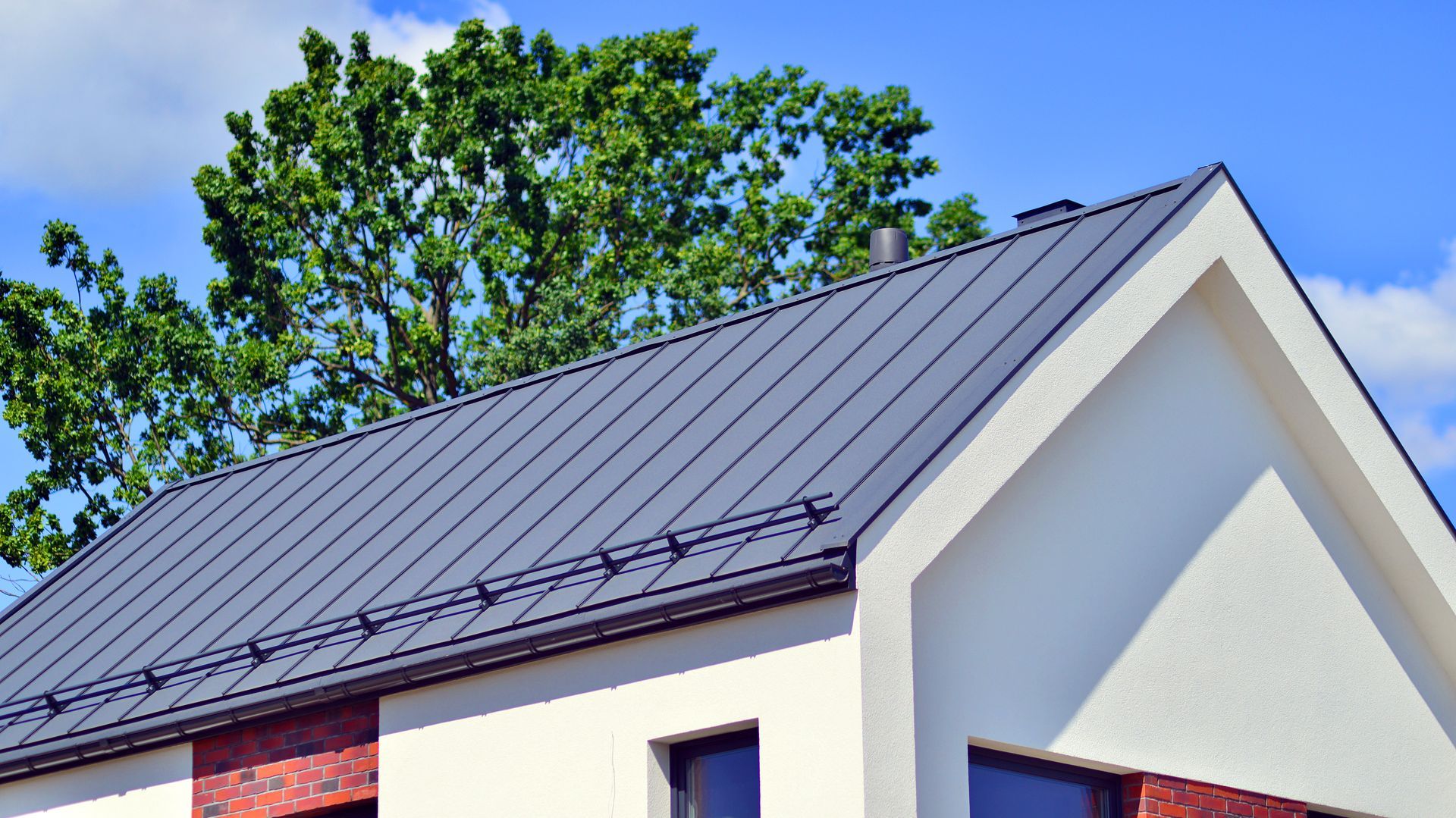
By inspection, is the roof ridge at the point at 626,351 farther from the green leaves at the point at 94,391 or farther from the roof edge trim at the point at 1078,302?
the green leaves at the point at 94,391

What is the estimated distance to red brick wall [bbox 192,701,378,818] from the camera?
A: 9.40 m

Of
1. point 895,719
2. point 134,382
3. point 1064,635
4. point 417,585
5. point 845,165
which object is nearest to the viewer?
point 895,719

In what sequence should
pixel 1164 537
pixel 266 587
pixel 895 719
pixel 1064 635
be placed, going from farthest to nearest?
pixel 266 587
pixel 1164 537
pixel 1064 635
pixel 895 719

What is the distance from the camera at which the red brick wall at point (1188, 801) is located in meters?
8.62

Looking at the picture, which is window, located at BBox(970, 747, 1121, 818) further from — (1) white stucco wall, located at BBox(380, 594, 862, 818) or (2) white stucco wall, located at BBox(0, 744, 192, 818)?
(2) white stucco wall, located at BBox(0, 744, 192, 818)

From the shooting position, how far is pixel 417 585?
10047mm

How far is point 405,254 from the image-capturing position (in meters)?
25.0

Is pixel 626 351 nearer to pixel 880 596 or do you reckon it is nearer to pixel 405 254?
pixel 880 596

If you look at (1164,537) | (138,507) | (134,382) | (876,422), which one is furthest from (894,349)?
(134,382)

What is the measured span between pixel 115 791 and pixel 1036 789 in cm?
553

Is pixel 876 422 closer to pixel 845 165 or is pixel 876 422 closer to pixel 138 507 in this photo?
pixel 138 507

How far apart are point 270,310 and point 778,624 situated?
18.3 meters

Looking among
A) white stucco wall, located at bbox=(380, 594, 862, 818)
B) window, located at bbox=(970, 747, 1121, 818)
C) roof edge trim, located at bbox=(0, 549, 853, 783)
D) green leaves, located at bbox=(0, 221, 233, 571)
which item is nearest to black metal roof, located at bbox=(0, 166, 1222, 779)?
roof edge trim, located at bbox=(0, 549, 853, 783)

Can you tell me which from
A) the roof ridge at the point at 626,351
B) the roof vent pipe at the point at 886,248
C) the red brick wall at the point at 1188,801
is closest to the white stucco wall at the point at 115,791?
the roof ridge at the point at 626,351
